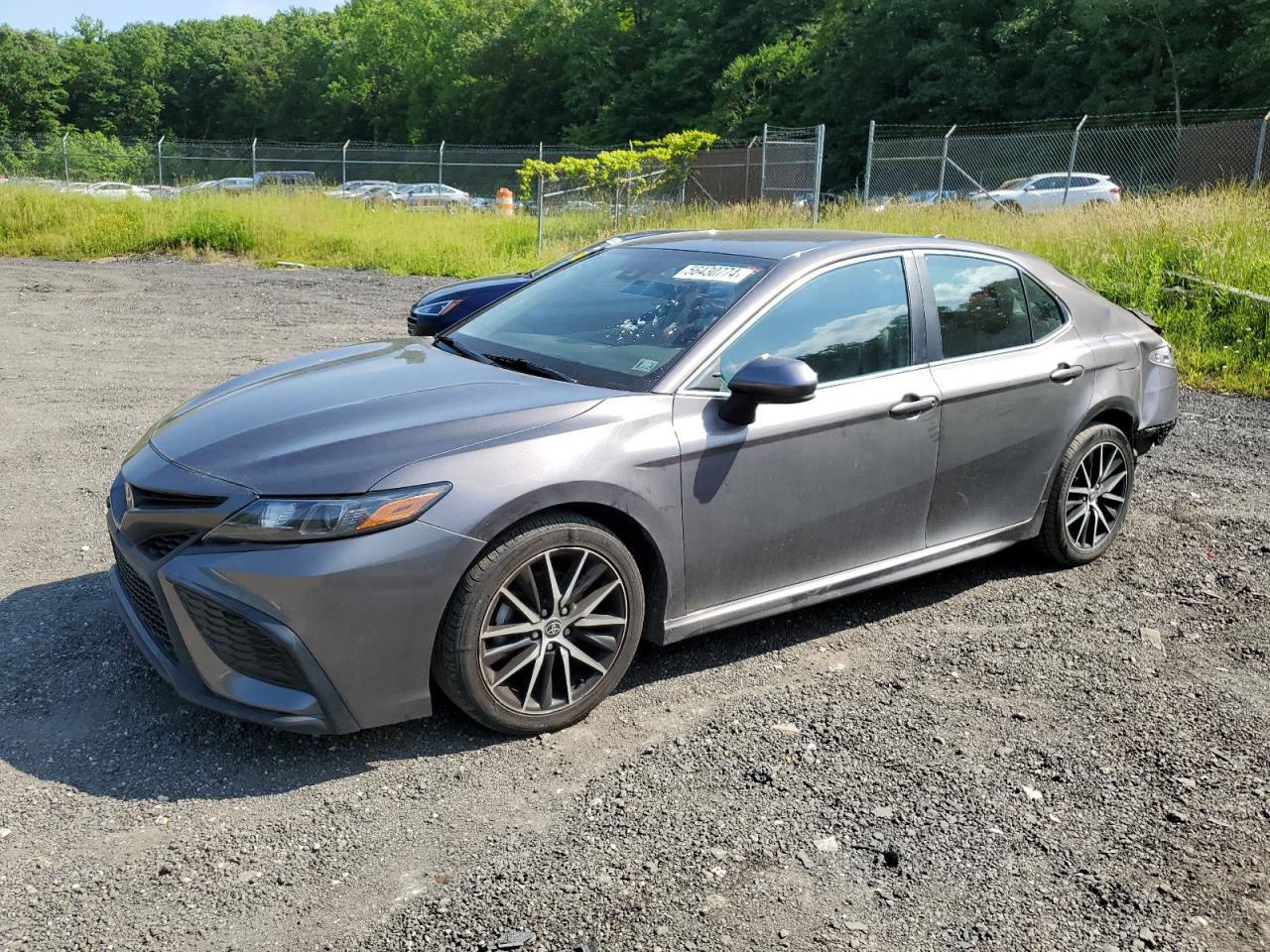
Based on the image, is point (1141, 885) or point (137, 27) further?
point (137, 27)

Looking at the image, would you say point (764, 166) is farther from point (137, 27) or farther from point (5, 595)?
point (137, 27)

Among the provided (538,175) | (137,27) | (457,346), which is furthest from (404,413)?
(137,27)

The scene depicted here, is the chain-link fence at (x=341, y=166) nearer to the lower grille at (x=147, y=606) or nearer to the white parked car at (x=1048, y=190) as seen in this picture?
the white parked car at (x=1048, y=190)

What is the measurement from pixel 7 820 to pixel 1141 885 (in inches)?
121

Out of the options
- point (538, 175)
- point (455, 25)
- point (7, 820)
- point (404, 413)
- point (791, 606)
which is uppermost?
point (455, 25)

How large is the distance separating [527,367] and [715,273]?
834 mm

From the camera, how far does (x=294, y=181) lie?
78.5 feet

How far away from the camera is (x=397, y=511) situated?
3.12 m

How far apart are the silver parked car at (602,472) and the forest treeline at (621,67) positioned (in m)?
38.1

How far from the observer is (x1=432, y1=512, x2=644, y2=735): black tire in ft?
10.6

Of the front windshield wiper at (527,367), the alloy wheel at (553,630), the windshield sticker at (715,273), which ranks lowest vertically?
the alloy wheel at (553,630)

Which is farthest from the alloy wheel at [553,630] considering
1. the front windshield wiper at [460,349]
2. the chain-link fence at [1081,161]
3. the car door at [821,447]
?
the chain-link fence at [1081,161]

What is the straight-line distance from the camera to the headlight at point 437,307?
7.80 meters

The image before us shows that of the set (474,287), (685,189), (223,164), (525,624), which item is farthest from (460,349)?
(223,164)
